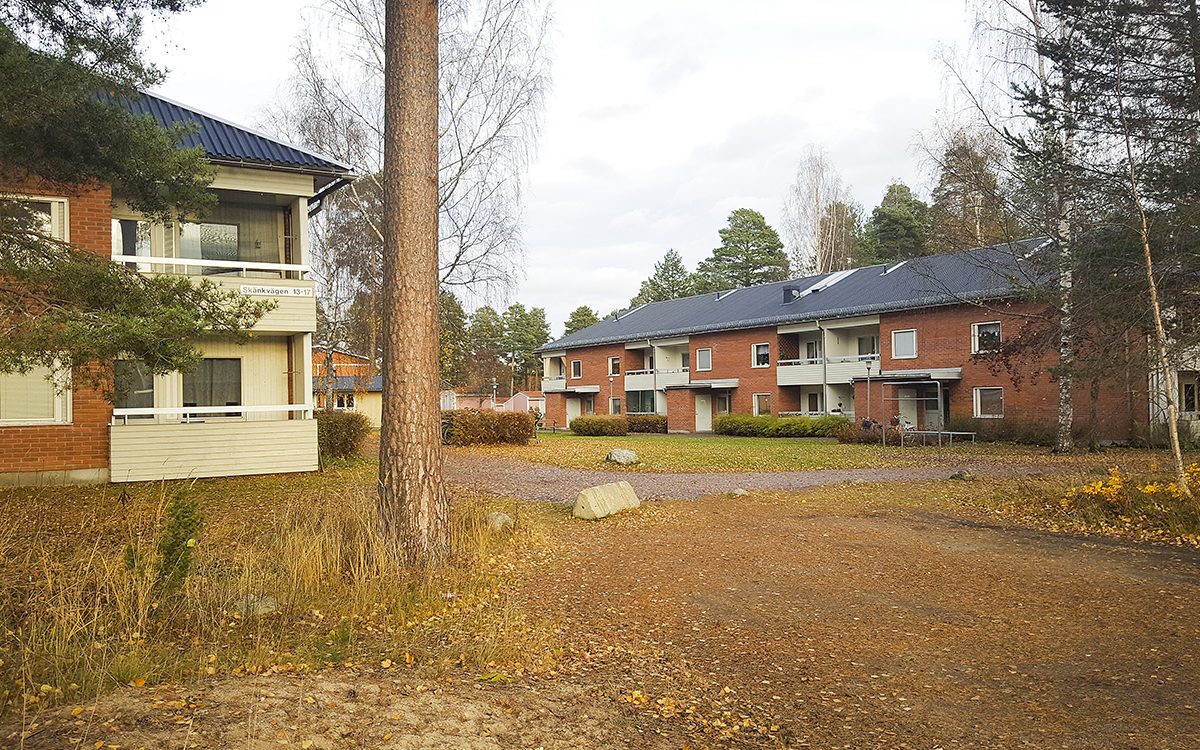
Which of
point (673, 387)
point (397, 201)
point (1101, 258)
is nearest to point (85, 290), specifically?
point (397, 201)

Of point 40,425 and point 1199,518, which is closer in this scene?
point 1199,518

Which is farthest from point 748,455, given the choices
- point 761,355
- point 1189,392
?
point 761,355

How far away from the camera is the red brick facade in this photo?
26078mm

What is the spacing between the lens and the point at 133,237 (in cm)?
1686

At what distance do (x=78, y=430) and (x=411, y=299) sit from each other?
33.9 ft

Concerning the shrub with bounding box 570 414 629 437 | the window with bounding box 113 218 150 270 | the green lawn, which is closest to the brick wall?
the window with bounding box 113 218 150 270

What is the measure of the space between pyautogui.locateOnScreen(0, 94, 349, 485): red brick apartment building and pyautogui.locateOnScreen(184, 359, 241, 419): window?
0.9 inches

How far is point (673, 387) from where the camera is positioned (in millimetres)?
43438

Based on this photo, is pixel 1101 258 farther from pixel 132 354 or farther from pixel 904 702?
pixel 132 354

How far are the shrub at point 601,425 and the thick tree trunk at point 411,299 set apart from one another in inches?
1168

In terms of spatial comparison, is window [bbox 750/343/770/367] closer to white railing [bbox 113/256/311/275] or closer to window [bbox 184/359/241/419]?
white railing [bbox 113/256/311/275]

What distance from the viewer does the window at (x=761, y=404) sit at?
38.9 m

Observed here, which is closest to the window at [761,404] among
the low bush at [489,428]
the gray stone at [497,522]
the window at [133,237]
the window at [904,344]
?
the window at [904,344]

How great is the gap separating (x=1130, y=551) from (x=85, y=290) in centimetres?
1107
